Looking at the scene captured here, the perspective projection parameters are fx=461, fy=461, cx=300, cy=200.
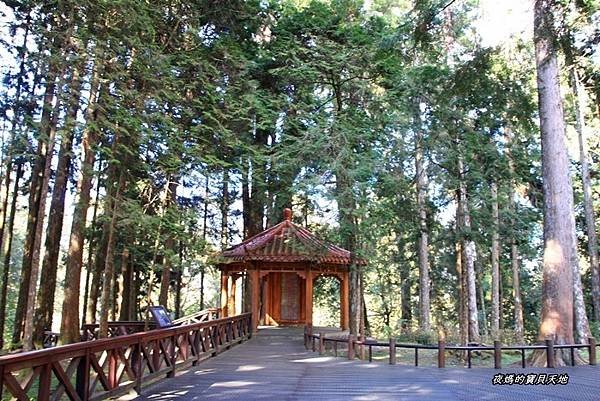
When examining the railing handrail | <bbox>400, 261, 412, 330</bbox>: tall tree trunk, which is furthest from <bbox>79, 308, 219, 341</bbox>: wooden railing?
<bbox>400, 261, 412, 330</bbox>: tall tree trunk

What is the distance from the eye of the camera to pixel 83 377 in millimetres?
4746

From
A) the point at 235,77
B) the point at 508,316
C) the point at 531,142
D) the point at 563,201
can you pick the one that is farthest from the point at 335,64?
the point at 508,316

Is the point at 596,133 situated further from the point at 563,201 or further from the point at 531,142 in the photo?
the point at 563,201

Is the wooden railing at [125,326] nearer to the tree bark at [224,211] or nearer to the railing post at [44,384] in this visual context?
the tree bark at [224,211]

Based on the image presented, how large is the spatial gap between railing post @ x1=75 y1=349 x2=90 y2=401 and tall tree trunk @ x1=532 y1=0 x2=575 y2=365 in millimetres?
8172

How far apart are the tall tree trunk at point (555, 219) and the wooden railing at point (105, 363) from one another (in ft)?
22.1

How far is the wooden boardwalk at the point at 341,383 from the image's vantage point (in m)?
5.87

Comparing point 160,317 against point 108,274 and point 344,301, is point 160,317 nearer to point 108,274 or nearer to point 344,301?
point 108,274

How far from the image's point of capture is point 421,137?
13.3 m

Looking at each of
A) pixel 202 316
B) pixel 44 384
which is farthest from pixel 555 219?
pixel 202 316

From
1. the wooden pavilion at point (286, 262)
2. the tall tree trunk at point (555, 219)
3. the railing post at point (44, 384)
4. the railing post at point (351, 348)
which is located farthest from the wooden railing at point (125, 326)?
the railing post at point (44, 384)

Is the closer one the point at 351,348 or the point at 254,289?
the point at 351,348

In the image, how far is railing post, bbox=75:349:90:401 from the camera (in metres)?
4.71

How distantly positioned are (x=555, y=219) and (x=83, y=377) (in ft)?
29.8
